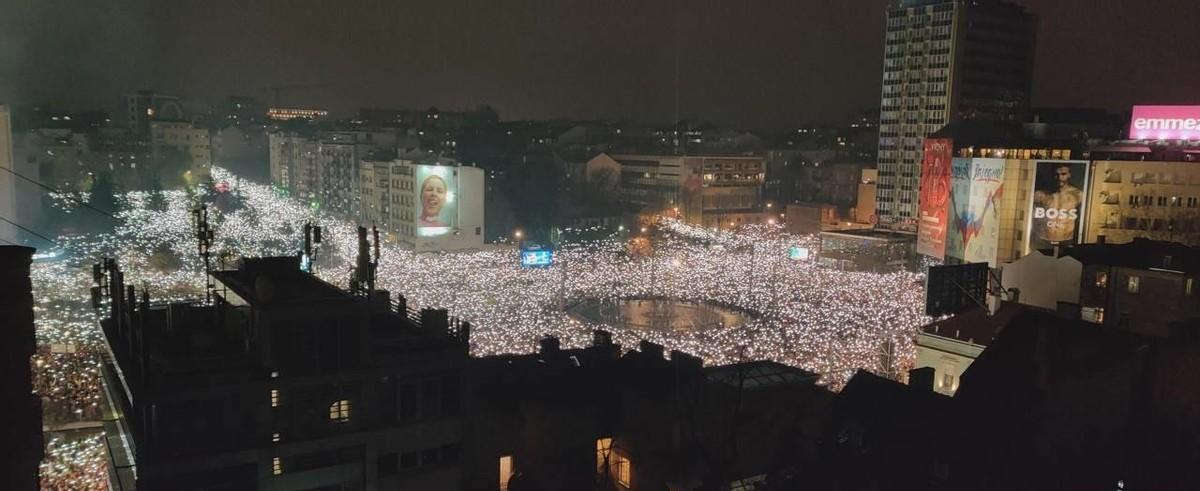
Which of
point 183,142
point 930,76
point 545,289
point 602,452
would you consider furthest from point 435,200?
point 930,76

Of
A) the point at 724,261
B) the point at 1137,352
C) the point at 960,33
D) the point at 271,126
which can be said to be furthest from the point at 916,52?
the point at 271,126

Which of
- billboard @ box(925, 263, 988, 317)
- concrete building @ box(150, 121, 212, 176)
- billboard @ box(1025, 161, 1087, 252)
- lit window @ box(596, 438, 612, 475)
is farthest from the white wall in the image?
concrete building @ box(150, 121, 212, 176)

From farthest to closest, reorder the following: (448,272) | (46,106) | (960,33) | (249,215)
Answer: (46,106)
(960,33)
(249,215)
(448,272)

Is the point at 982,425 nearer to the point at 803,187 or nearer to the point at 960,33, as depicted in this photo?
the point at 960,33

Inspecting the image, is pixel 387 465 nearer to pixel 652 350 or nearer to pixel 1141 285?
pixel 652 350

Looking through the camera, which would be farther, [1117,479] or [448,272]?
[448,272]

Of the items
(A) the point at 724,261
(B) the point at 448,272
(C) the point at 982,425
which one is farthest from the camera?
(A) the point at 724,261

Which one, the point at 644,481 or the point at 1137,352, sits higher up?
the point at 1137,352

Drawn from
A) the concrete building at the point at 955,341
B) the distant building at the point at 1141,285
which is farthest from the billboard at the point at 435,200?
the distant building at the point at 1141,285
